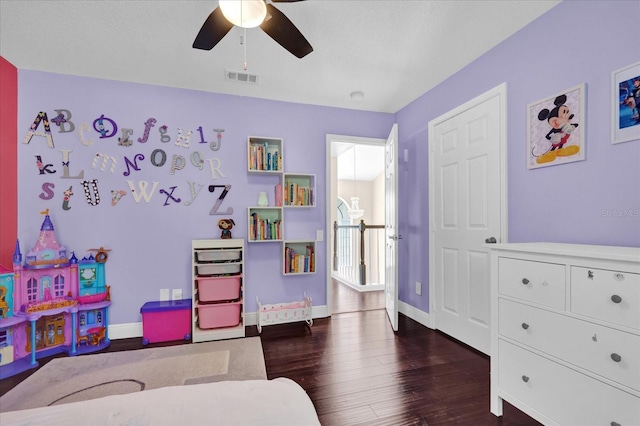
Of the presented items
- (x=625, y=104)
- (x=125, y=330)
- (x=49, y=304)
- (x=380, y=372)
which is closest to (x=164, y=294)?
(x=125, y=330)

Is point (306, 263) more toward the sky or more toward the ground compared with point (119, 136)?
more toward the ground

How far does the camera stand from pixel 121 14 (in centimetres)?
205

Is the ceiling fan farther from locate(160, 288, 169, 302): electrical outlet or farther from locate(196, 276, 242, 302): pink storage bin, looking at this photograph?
locate(160, 288, 169, 302): electrical outlet

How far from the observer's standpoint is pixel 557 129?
1.96 metres

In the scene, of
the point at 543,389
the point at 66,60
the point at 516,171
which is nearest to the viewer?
the point at 543,389

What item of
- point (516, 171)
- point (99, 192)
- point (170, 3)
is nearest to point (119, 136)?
point (99, 192)

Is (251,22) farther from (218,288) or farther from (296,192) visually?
(218,288)

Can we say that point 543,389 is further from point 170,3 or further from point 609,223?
point 170,3

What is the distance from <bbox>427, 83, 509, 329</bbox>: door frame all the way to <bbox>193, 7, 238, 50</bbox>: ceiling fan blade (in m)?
2.11

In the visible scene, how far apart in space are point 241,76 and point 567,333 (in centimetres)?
311

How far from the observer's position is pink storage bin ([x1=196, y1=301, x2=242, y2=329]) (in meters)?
2.87

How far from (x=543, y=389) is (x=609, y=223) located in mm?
Answer: 1010

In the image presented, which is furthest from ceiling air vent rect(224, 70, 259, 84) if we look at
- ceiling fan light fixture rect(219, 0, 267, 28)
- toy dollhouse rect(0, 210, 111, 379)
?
toy dollhouse rect(0, 210, 111, 379)

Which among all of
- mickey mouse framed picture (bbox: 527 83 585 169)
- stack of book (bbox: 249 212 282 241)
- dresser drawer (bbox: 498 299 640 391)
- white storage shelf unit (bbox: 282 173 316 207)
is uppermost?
mickey mouse framed picture (bbox: 527 83 585 169)
